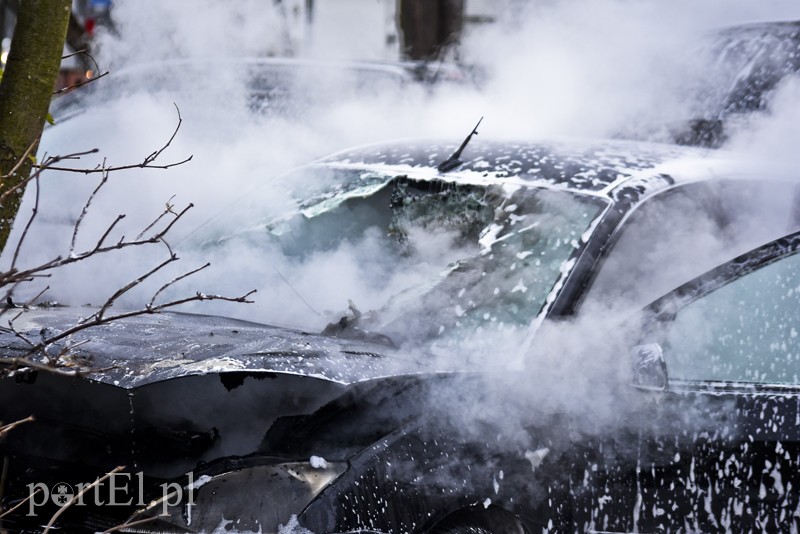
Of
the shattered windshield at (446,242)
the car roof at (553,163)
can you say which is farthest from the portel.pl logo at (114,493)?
the car roof at (553,163)

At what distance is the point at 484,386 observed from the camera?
2.91 metres

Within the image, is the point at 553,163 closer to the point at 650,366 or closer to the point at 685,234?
the point at 685,234

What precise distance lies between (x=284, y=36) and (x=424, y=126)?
3938mm

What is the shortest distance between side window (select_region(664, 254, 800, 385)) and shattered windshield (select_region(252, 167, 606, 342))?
0.39 m

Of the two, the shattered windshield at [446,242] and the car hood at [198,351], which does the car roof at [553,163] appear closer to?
the shattered windshield at [446,242]

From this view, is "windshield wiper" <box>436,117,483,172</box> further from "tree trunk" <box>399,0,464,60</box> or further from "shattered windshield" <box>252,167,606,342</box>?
"tree trunk" <box>399,0,464,60</box>

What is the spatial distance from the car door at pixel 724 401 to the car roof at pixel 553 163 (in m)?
0.48

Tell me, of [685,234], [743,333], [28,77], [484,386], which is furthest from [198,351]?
[685,234]

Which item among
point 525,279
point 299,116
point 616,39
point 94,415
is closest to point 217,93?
point 299,116

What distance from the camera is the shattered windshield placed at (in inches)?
129

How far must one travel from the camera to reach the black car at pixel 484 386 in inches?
105

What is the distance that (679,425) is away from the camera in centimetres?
304

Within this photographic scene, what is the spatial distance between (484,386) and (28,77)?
4.62 feet

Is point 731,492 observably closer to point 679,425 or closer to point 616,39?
point 679,425
